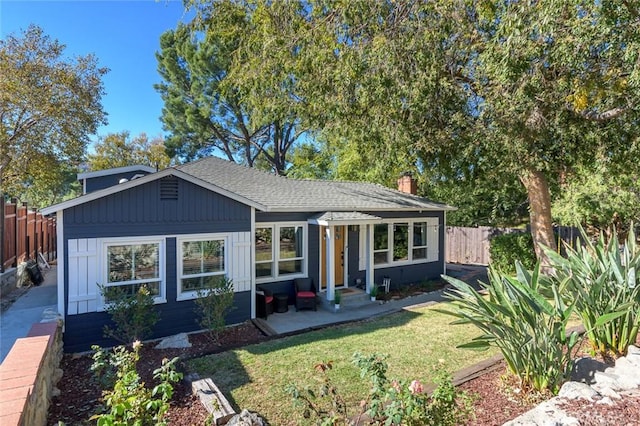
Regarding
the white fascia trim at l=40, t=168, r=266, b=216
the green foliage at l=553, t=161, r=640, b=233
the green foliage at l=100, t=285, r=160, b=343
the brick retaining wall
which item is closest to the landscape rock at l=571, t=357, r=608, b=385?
the brick retaining wall

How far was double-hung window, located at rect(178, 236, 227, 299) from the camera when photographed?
7.80 m

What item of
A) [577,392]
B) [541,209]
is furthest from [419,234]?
[577,392]

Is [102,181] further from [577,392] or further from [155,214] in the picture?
[577,392]

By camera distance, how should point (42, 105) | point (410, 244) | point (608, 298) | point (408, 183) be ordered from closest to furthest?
point (608, 298) < point (410, 244) < point (42, 105) < point (408, 183)

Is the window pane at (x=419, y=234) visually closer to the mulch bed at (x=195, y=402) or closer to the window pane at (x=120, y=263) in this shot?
the mulch bed at (x=195, y=402)

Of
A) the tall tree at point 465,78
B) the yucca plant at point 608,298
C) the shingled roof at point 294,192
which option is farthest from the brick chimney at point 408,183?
the yucca plant at point 608,298

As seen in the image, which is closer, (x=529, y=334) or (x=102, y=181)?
(x=529, y=334)

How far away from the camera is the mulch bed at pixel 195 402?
3225mm

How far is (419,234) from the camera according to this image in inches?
526

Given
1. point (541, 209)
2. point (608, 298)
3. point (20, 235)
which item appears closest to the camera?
point (608, 298)

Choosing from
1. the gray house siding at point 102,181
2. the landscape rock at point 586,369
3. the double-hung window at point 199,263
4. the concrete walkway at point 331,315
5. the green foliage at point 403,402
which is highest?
the gray house siding at point 102,181

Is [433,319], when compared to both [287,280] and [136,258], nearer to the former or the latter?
[287,280]

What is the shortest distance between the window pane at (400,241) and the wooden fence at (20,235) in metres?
10.8

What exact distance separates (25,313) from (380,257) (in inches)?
383
